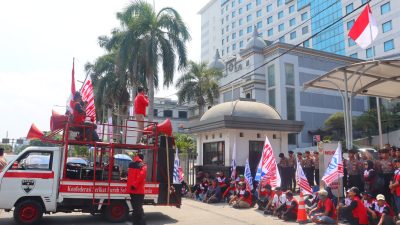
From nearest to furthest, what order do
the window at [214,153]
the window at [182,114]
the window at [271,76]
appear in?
the window at [214,153]
the window at [271,76]
the window at [182,114]

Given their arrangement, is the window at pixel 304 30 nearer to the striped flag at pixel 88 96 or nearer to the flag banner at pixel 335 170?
the striped flag at pixel 88 96

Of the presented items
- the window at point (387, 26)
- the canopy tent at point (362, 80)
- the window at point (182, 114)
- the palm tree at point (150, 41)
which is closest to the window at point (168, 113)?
the window at point (182, 114)

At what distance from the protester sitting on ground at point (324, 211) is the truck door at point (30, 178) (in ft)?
22.8

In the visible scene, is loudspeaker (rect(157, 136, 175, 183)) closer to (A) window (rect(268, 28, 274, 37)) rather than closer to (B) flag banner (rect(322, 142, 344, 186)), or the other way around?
(B) flag banner (rect(322, 142, 344, 186))

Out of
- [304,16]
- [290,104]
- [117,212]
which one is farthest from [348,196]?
[304,16]

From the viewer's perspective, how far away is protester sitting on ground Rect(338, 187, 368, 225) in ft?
29.7

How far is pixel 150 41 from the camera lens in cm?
2298

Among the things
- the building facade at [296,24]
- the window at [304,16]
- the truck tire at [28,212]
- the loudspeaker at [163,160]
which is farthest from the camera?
the window at [304,16]

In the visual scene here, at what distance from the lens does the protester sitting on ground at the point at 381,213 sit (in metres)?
8.52

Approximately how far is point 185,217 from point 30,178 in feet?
14.8

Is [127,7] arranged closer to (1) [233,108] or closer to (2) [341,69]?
(1) [233,108]

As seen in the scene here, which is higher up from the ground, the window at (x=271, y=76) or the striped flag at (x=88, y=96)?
the window at (x=271, y=76)

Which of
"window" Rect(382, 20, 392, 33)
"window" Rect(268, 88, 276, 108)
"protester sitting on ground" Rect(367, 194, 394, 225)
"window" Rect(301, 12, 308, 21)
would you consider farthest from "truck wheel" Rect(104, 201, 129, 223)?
"window" Rect(301, 12, 308, 21)

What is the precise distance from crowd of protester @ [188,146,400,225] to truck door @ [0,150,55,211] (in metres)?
6.35
